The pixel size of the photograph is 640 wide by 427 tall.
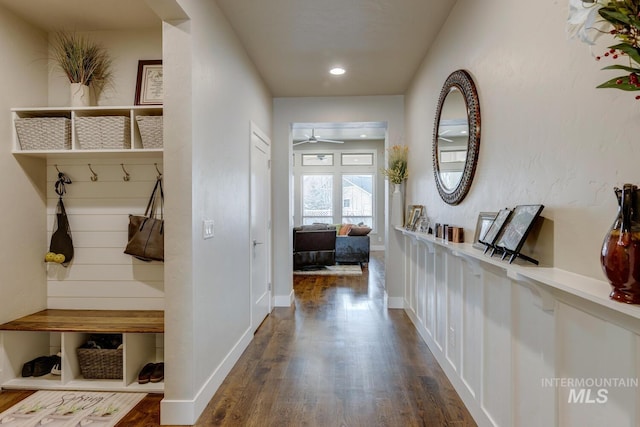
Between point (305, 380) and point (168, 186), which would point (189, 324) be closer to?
point (168, 186)

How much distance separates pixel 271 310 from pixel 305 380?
72.8 inches

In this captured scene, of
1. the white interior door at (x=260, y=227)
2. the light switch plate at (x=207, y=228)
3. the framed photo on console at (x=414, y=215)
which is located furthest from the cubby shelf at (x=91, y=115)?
the framed photo on console at (x=414, y=215)

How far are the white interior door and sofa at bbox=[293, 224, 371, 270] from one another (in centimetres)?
243

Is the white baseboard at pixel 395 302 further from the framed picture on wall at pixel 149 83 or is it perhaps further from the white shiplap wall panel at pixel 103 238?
the framed picture on wall at pixel 149 83

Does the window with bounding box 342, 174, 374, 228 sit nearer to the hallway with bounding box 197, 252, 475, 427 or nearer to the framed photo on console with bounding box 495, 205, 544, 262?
the hallway with bounding box 197, 252, 475, 427

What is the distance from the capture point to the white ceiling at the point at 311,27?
2488 mm

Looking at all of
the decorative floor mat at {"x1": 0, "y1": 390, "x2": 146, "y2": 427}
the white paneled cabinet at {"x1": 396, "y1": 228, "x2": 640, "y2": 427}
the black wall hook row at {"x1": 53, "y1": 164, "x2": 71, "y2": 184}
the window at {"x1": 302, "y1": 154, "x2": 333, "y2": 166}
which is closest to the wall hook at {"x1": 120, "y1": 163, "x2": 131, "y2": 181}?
the black wall hook row at {"x1": 53, "y1": 164, "x2": 71, "y2": 184}

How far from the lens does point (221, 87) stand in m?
2.59

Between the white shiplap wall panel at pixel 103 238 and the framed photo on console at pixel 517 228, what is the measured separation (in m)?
2.39

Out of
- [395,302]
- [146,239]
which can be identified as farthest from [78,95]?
[395,302]

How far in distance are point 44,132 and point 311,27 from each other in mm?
2152

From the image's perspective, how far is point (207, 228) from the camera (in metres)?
2.27

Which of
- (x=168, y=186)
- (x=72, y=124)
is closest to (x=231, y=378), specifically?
(x=168, y=186)

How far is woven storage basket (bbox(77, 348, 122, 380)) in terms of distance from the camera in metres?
2.48
